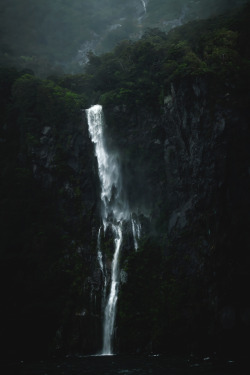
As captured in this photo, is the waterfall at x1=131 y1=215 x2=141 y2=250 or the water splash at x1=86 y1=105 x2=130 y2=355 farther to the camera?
the waterfall at x1=131 y1=215 x2=141 y2=250

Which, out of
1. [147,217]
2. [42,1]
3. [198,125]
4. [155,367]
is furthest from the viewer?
[42,1]

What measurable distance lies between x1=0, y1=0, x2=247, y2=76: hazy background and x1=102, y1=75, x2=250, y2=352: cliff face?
31634 millimetres

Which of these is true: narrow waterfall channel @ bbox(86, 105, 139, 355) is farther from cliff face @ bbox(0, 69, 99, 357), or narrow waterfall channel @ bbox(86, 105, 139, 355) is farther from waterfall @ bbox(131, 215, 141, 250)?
cliff face @ bbox(0, 69, 99, 357)

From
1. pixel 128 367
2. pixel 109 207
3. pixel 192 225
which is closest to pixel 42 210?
pixel 109 207

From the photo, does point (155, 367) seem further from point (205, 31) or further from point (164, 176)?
point (205, 31)

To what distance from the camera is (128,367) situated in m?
15.2

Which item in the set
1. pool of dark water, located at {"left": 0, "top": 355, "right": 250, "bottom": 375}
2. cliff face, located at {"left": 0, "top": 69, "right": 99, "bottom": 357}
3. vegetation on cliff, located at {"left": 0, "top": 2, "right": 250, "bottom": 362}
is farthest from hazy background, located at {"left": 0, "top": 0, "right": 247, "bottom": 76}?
pool of dark water, located at {"left": 0, "top": 355, "right": 250, "bottom": 375}

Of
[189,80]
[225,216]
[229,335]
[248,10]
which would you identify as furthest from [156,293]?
[248,10]

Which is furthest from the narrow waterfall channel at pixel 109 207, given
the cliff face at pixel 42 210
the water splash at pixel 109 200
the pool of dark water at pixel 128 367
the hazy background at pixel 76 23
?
the hazy background at pixel 76 23

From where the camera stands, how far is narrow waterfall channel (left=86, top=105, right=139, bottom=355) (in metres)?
21.7

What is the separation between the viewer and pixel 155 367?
48.7ft

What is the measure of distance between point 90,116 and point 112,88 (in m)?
4.40

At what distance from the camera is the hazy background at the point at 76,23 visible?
184 ft

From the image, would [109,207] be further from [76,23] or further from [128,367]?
[76,23]
